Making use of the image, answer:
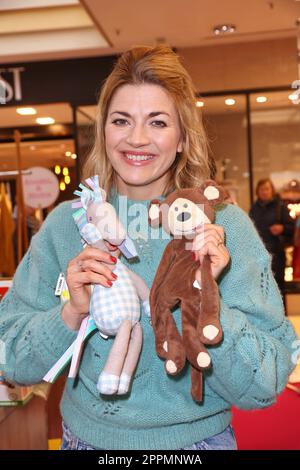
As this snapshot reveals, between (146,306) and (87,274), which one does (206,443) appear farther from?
(87,274)

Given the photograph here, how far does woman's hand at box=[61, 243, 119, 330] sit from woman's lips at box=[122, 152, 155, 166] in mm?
189

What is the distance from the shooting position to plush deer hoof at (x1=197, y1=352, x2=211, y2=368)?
95cm

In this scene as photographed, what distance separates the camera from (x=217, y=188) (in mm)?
1036

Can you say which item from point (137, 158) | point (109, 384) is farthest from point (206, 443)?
point (137, 158)

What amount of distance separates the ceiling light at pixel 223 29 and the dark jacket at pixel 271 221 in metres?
1.56

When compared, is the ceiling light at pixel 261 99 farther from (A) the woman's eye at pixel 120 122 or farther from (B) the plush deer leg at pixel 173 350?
(B) the plush deer leg at pixel 173 350

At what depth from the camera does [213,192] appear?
103cm

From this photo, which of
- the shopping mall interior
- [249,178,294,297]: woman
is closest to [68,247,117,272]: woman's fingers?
the shopping mall interior

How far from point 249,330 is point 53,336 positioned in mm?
363

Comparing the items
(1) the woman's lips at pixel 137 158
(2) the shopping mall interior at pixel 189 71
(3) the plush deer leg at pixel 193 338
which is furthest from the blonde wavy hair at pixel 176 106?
(2) the shopping mall interior at pixel 189 71

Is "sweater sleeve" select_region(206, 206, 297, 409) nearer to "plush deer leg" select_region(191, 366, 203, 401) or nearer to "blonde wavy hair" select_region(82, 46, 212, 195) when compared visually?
"plush deer leg" select_region(191, 366, 203, 401)
